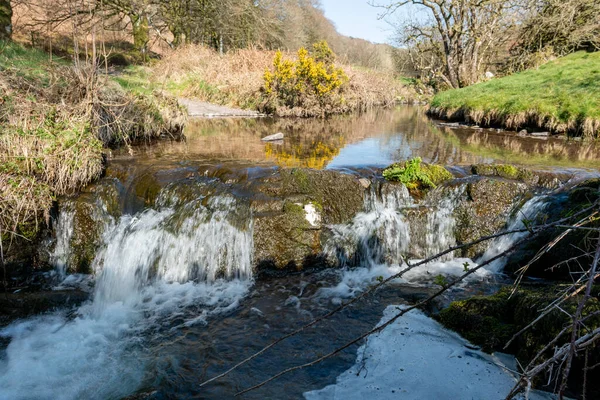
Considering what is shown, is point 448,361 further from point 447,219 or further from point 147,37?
point 147,37

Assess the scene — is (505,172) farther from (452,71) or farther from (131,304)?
(452,71)

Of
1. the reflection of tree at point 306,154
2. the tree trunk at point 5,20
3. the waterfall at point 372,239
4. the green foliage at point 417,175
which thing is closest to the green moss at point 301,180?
the waterfall at point 372,239

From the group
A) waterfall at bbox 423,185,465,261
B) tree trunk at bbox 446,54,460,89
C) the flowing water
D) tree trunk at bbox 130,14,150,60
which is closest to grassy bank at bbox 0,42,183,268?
the flowing water

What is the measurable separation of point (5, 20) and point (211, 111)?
8.72 m

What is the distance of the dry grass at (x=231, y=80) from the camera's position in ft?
60.4

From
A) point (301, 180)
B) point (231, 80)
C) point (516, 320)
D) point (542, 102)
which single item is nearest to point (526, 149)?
point (542, 102)

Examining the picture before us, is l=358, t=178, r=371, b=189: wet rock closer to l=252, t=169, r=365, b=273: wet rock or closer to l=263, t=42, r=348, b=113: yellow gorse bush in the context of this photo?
l=252, t=169, r=365, b=273: wet rock

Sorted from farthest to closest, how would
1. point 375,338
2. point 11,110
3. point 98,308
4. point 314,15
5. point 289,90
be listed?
point 314,15, point 289,90, point 11,110, point 98,308, point 375,338

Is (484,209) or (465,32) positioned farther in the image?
(465,32)

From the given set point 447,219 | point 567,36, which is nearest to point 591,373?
point 447,219

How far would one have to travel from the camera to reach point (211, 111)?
1714 centimetres

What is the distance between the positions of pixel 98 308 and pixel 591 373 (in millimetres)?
5151

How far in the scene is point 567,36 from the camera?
19500 millimetres

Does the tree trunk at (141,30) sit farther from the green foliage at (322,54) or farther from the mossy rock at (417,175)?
the mossy rock at (417,175)
